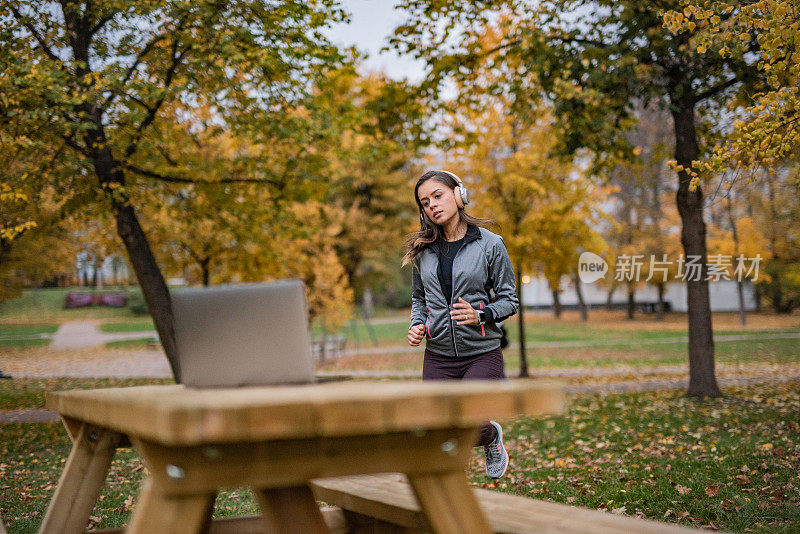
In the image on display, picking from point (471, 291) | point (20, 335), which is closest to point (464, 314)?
point (471, 291)

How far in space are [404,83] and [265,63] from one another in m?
2.48

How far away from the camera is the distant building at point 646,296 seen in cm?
4009

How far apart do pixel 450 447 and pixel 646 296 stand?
47871 millimetres

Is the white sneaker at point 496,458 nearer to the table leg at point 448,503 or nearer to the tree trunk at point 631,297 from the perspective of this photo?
the table leg at point 448,503

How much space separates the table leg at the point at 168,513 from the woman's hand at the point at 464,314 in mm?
2031

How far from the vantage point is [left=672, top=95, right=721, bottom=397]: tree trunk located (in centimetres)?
1084

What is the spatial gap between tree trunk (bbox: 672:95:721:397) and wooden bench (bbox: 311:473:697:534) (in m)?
8.54

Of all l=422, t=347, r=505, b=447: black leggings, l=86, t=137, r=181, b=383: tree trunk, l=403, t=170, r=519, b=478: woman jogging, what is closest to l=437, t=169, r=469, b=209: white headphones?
l=403, t=170, r=519, b=478: woman jogging

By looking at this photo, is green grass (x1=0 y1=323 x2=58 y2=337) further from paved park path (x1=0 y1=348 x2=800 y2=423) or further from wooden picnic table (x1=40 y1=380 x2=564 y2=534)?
wooden picnic table (x1=40 y1=380 x2=564 y2=534)

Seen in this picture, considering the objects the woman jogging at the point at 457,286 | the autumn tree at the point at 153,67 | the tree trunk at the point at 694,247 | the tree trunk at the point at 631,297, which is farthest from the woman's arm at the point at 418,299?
the tree trunk at the point at 631,297

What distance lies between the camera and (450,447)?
203 centimetres

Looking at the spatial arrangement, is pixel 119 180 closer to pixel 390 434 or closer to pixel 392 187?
pixel 390 434

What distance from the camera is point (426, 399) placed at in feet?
5.81

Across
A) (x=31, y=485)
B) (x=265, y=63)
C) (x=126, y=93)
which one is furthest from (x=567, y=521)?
(x=126, y=93)
